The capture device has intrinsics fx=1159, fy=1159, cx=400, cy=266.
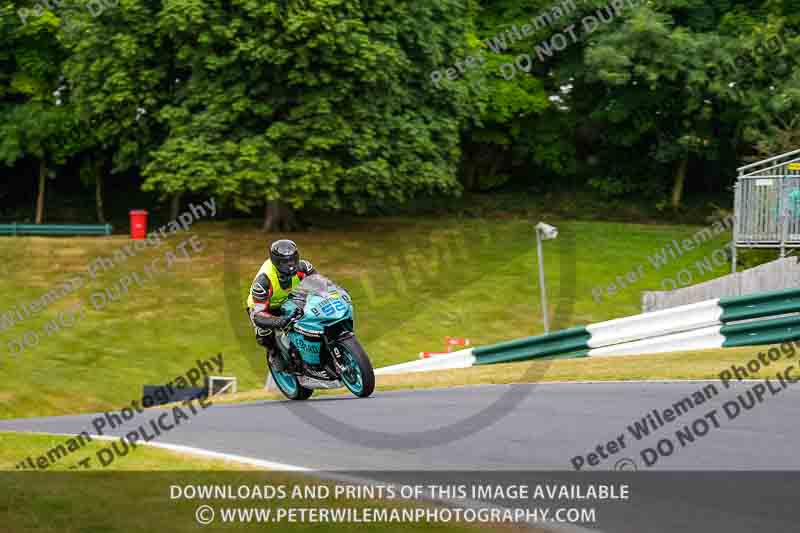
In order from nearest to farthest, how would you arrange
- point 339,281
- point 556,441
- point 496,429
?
point 556,441 < point 496,429 < point 339,281

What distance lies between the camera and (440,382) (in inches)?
616

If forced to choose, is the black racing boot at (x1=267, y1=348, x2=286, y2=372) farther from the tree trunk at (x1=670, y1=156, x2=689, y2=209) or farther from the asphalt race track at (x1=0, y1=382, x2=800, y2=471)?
the tree trunk at (x1=670, y1=156, x2=689, y2=209)

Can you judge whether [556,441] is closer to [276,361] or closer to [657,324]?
[276,361]

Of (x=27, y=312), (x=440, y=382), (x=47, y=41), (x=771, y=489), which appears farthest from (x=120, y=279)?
(x=771, y=489)

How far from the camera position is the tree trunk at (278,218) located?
4072 centimetres

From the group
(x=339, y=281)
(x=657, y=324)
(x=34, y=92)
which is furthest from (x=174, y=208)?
(x=657, y=324)

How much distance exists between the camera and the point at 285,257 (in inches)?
505

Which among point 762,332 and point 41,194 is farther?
point 41,194

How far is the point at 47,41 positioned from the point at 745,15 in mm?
26345

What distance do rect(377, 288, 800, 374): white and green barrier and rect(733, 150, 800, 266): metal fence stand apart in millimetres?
4196

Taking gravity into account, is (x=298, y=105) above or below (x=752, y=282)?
above

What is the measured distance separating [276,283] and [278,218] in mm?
28066

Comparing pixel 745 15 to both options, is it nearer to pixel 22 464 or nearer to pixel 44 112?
pixel 44 112

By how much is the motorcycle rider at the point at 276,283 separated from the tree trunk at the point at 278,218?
1084 inches
